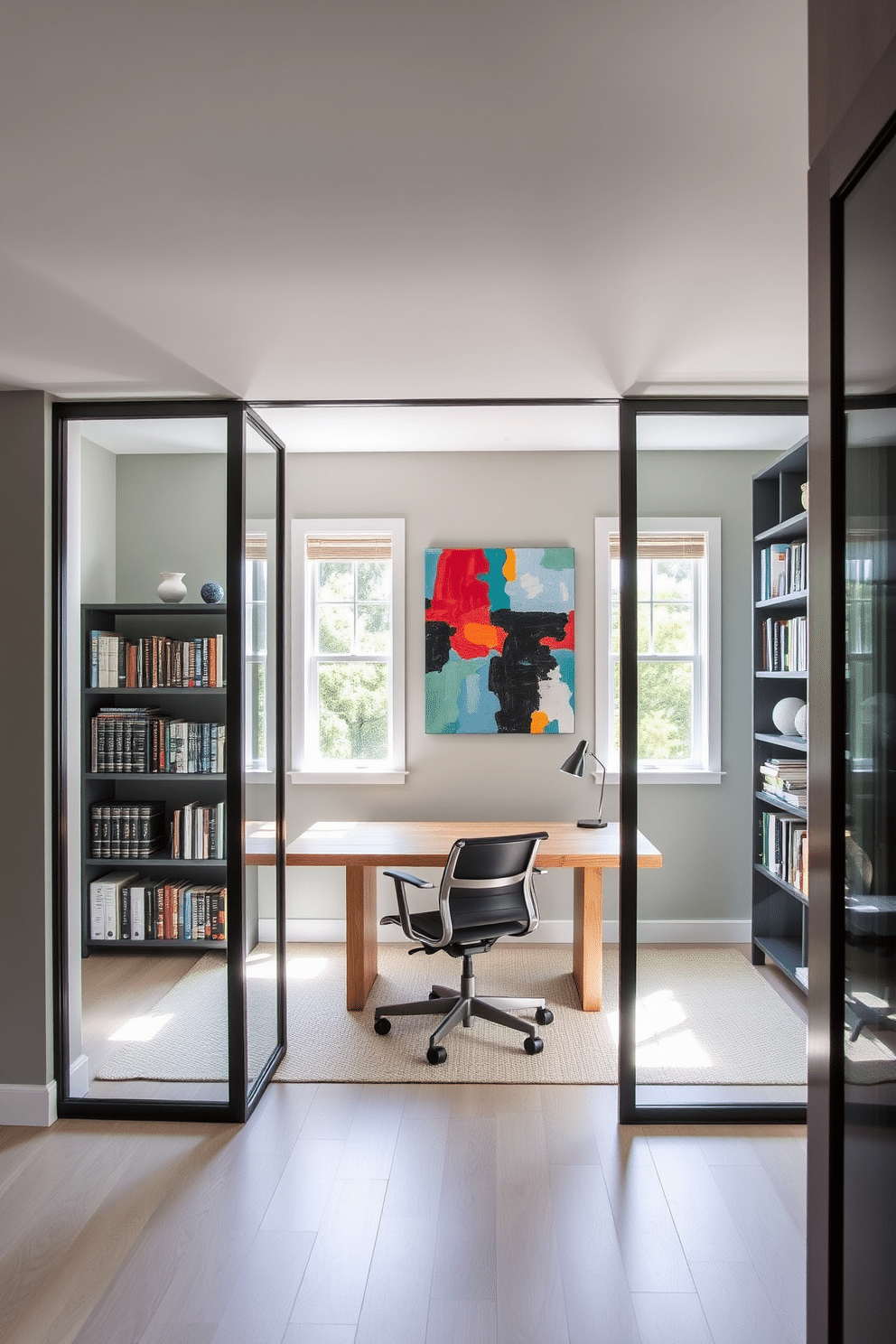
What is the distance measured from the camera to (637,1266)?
2209mm

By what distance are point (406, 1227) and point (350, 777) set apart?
8.44 feet

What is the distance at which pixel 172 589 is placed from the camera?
4160mm

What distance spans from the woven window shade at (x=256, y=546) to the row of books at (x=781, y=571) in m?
1.90

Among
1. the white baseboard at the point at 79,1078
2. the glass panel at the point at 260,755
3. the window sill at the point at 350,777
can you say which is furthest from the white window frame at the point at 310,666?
the white baseboard at the point at 79,1078

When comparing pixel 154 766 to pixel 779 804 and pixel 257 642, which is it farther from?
pixel 779 804

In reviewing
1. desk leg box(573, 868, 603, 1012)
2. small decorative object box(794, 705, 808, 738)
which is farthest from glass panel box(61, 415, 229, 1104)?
small decorative object box(794, 705, 808, 738)

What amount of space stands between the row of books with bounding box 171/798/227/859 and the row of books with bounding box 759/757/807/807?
2.14 meters

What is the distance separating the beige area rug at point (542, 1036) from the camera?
10.1ft

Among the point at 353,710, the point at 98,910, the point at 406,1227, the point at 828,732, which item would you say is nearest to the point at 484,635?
the point at 353,710

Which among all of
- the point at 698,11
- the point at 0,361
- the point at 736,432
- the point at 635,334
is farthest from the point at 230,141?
the point at 736,432

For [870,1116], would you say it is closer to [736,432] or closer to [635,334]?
[635,334]

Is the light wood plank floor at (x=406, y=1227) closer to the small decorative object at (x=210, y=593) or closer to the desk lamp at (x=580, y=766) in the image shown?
the desk lamp at (x=580, y=766)

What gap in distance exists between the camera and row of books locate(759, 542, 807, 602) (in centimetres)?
334

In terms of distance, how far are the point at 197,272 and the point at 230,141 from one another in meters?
0.55
